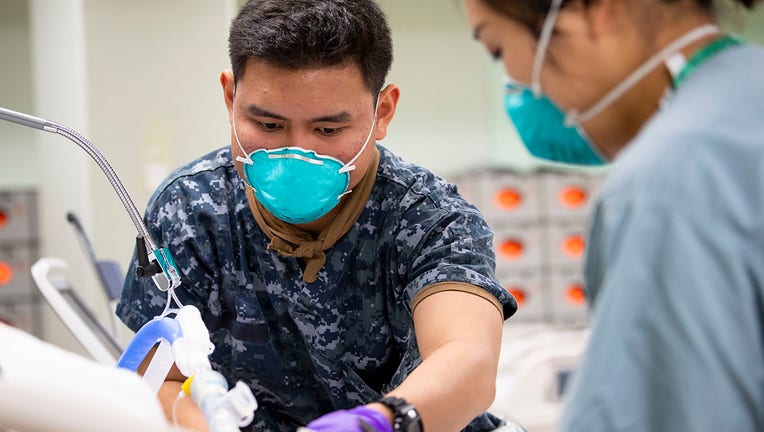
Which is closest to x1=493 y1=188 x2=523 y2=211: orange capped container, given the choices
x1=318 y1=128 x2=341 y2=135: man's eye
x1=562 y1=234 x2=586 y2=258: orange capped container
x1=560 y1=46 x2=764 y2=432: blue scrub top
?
x1=562 y1=234 x2=586 y2=258: orange capped container

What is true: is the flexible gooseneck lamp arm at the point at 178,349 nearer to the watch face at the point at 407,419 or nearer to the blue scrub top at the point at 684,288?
the watch face at the point at 407,419

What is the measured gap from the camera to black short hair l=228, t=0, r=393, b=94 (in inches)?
56.4

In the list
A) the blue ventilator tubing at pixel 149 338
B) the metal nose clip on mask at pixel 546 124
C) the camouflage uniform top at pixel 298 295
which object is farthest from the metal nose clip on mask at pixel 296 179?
the metal nose clip on mask at pixel 546 124

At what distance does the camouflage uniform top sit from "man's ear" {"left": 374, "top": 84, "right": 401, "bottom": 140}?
0.09 m

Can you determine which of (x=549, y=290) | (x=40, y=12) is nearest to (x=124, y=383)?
(x=40, y=12)

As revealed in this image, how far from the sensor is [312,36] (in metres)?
1.44

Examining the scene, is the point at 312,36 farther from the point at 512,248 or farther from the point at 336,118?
the point at 512,248

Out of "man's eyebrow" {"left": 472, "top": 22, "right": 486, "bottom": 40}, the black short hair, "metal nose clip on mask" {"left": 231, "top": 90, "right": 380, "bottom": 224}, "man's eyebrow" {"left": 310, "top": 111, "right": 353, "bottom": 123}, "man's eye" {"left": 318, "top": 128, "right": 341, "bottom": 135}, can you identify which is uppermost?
"man's eyebrow" {"left": 472, "top": 22, "right": 486, "bottom": 40}

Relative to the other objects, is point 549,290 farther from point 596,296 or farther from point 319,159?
point 596,296

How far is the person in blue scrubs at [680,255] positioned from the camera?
2.39 ft

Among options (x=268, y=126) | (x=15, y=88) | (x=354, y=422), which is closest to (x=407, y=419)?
(x=354, y=422)

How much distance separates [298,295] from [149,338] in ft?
1.18

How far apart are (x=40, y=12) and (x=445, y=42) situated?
2825 millimetres

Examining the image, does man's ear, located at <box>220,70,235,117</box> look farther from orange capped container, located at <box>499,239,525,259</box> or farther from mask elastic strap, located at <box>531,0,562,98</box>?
orange capped container, located at <box>499,239,525,259</box>
